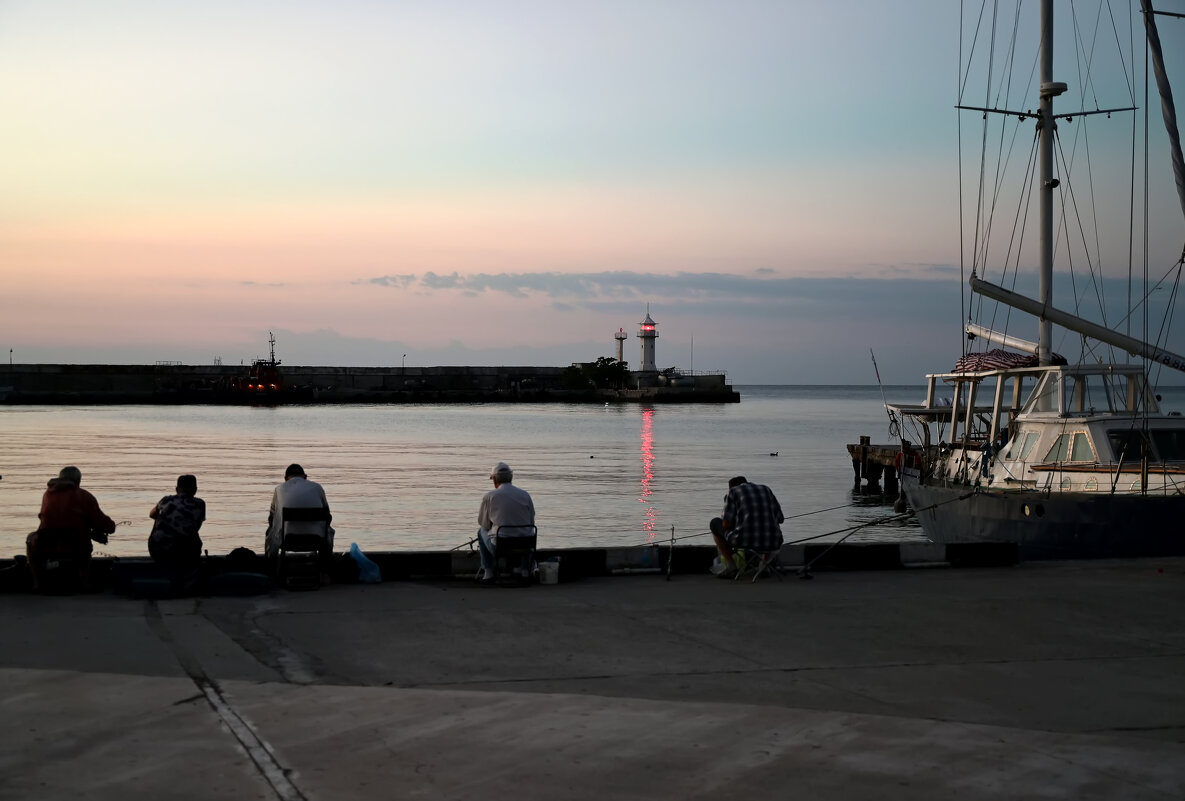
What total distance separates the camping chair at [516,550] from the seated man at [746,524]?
220 centimetres

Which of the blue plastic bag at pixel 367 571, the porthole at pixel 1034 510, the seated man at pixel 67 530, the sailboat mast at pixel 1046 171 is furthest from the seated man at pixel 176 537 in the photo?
the sailboat mast at pixel 1046 171

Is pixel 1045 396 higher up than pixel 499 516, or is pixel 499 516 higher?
pixel 1045 396

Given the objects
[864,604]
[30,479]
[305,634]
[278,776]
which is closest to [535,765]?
[278,776]

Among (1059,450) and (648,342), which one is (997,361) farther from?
(648,342)

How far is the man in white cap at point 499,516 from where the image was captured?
535 inches

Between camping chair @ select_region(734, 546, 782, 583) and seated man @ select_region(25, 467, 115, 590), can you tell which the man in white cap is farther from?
seated man @ select_region(25, 467, 115, 590)

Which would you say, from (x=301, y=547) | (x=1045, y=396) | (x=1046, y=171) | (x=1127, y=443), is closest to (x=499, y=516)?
(x=301, y=547)

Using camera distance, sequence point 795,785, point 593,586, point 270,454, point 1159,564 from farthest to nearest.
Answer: point 270,454 < point 1159,564 < point 593,586 < point 795,785

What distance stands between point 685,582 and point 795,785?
7.78 meters

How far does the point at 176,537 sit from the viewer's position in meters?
12.4

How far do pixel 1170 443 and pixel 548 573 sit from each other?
13.8 m

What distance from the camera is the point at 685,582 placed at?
14031 mm

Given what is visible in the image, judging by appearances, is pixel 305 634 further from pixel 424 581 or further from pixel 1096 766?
pixel 1096 766

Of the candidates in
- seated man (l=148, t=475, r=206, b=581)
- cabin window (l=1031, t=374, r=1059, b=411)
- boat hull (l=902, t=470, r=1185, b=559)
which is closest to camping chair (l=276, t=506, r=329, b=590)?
seated man (l=148, t=475, r=206, b=581)
